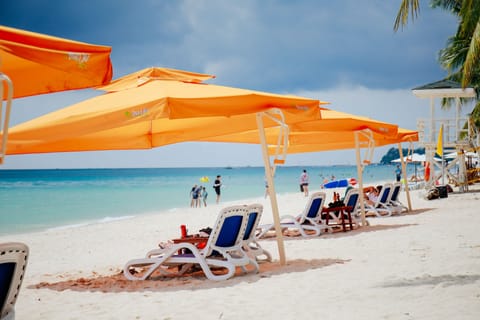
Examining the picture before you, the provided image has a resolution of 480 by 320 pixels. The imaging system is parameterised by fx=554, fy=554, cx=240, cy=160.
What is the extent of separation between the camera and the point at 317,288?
17.8ft

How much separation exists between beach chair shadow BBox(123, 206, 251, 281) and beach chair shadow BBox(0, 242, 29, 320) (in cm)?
323

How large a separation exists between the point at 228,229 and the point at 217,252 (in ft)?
1.37

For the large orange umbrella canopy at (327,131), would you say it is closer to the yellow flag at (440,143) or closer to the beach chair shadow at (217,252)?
the beach chair shadow at (217,252)

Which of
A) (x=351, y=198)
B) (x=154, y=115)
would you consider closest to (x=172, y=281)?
(x=154, y=115)

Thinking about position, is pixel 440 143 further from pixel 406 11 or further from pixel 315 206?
pixel 406 11

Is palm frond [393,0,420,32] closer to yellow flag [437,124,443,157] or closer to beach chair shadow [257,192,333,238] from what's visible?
beach chair shadow [257,192,333,238]

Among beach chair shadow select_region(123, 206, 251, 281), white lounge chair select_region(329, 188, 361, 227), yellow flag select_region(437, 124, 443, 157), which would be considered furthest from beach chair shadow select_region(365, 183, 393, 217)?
yellow flag select_region(437, 124, 443, 157)

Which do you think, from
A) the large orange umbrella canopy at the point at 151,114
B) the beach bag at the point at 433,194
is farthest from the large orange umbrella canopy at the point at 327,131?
the beach bag at the point at 433,194

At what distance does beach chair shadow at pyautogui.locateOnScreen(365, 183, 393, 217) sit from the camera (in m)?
13.7

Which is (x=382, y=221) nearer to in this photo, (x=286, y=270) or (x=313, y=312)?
(x=286, y=270)

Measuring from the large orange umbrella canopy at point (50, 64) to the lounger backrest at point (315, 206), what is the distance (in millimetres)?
6815

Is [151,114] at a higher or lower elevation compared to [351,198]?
higher

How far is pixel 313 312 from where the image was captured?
4477mm

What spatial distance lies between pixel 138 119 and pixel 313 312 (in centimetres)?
235
